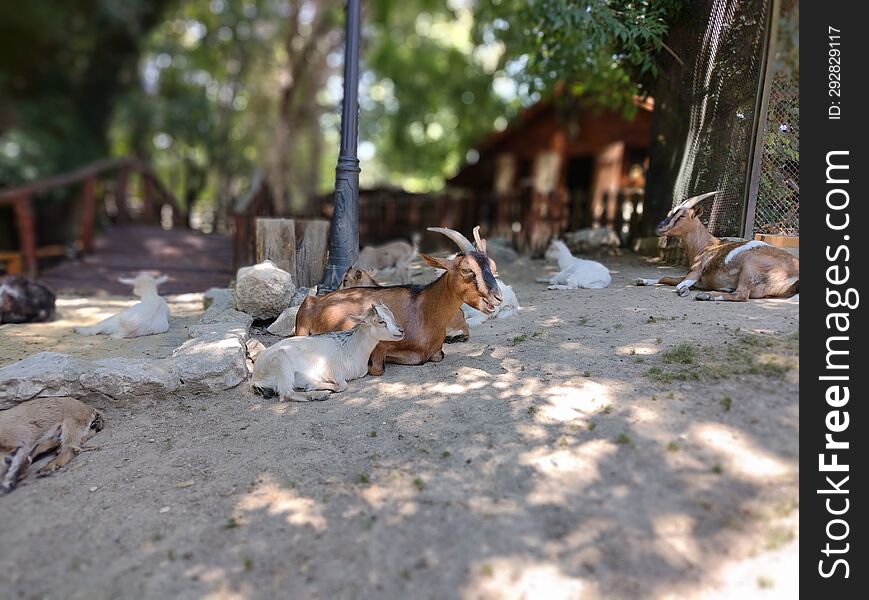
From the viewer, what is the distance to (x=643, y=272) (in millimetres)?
7586

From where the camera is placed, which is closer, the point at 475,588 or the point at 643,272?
the point at 475,588

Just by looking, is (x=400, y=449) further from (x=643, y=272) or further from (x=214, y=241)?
(x=214, y=241)

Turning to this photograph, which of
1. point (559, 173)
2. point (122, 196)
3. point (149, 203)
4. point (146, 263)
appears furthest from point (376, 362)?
point (559, 173)

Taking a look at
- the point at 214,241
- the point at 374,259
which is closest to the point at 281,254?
the point at 374,259

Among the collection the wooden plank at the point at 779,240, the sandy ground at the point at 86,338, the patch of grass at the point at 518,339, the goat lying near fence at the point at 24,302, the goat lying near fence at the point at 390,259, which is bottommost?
the sandy ground at the point at 86,338

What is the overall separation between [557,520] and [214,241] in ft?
35.1

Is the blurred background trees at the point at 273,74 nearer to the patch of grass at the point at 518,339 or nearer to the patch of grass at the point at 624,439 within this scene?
the patch of grass at the point at 518,339

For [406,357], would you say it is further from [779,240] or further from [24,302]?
[24,302]

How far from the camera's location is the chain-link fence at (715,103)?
256 inches

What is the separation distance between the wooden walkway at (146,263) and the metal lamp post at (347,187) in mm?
3431

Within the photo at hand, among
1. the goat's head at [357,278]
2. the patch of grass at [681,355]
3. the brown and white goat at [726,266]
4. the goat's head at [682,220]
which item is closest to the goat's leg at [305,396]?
the goat's head at [357,278]

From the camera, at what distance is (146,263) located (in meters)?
11.0

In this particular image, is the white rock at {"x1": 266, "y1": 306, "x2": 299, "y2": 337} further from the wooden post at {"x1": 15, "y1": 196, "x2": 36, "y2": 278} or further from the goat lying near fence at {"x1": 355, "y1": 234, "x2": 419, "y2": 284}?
the wooden post at {"x1": 15, "y1": 196, "x2": 36, "y2": 278}

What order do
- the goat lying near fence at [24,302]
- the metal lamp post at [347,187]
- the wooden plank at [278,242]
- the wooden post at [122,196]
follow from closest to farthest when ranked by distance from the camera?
the metal lamp post at [347,187]
the wooden plank at [278,242]
the goat lying near fence at [24,302]
the wooden post at [122,196]
